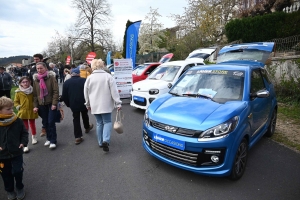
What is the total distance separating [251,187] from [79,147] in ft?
11.2

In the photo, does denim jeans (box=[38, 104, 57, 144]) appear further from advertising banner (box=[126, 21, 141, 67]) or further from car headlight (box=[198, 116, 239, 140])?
advertising banner (box=[126, 21, 141, 67])

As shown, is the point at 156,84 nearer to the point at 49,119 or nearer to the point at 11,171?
the point at 49,119

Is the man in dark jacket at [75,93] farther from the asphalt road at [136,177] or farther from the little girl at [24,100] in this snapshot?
the asphalt road at [136,177]

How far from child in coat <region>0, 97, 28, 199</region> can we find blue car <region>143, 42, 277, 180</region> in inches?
73.7

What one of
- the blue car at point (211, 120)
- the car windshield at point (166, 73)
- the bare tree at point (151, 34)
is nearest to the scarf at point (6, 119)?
the blue car at point (211, 120)

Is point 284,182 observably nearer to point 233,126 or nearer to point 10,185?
point 233,126

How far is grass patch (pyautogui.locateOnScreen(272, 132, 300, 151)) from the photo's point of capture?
4.28 m

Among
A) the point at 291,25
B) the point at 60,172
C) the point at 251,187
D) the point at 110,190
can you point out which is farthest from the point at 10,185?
the point at 291,25

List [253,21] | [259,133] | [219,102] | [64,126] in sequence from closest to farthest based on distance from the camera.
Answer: [219,102]
[259,133]
[64,126]
[253,21]

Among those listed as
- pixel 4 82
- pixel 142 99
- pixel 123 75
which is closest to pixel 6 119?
pixel 142 99

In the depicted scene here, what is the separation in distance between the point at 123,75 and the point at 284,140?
6141 mm

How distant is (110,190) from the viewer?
2.89m

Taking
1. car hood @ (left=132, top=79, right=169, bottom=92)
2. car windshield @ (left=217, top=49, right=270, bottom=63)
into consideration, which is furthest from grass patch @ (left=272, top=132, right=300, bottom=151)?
car hood @ (left=132, top=79, right=169, bottom=92)

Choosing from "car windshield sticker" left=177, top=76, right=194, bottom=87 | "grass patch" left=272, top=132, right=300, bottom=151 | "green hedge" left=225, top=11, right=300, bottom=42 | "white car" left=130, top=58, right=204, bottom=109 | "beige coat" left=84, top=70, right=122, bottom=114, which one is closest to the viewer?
"beige coat" left=84, top=70, right=122, bottom=114
